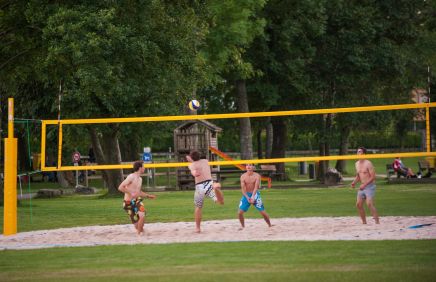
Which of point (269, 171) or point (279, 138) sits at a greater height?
point (279, 138)

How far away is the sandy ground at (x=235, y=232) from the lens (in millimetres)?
15461

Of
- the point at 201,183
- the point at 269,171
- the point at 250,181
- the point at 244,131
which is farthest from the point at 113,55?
the point at 244,131

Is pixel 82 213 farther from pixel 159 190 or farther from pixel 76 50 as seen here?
pixel 159 190

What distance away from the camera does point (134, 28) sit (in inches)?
1019

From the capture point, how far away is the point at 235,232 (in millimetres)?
16781

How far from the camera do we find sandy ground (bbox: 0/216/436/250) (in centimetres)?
1546

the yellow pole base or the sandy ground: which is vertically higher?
the yellow pole base

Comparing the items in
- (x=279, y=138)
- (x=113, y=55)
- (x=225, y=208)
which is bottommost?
(x=225, y=208)

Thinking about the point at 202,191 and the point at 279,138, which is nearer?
the point at 202,191

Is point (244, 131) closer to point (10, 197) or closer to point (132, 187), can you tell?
point (10, 197)

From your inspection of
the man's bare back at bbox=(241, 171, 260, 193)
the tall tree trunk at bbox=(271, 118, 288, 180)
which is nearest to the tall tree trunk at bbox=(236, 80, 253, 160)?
the tall tree trunk at bbox=(271, 118, 288, 180)

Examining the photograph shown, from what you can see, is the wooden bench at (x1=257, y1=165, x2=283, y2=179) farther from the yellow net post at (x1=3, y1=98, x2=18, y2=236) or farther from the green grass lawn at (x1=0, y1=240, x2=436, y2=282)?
the green grass lawn at (x1=0, y1=240, x2=436, y2=282)

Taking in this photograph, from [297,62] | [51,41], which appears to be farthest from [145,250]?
[297,62]

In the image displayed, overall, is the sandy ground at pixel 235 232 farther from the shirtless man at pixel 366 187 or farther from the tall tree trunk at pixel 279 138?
the tall tree trunk at pixel 279 138
